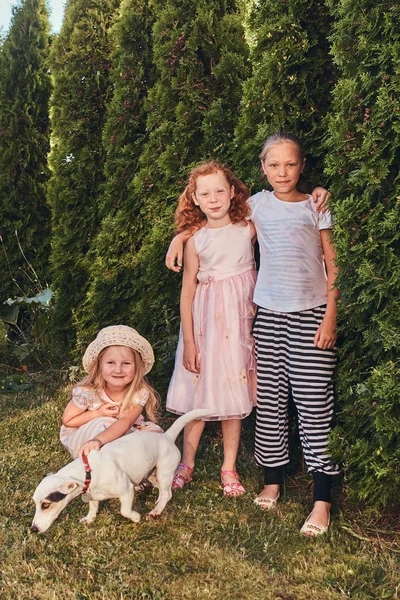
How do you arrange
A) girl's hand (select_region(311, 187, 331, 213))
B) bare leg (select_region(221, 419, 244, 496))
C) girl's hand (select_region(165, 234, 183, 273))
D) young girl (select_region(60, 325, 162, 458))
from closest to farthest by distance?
girl's hand (select_region(311, 187, 331, 213)) → young girl (select_region(60, 325, 162, 458)) → bare leg (select_region(221, 419, 244, 496)) → girl's hand (select_region(165, 234, 183, 273))

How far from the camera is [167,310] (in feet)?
16.5

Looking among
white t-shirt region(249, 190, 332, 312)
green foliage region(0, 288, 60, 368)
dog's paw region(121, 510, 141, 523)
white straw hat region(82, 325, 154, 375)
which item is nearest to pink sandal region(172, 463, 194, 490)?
dog's paw region(121, 510, 141, 523)

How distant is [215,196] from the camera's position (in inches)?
150

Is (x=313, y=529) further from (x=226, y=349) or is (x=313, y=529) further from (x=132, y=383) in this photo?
(x=132, y=383)

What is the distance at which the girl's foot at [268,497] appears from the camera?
141 inches

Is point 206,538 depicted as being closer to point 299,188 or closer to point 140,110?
point 299,188

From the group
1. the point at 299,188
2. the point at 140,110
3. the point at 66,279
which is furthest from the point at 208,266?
the point at 66,279

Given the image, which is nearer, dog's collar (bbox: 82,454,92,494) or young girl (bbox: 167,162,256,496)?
dog's collar (bbox: 82,454,92,494)

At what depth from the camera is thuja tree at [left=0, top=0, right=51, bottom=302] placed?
7613 mm

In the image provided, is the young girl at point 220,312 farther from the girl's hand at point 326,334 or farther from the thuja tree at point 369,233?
the thuja tree at point 369,233

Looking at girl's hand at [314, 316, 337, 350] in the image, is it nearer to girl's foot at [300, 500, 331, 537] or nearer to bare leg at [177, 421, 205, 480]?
girl's foot at [300, 500, 331, 537]

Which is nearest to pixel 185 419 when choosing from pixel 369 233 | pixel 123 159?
pixel 369 233

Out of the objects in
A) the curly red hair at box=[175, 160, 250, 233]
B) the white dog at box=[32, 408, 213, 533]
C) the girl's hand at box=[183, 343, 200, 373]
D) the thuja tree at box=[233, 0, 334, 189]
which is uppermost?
the thuja tree at box=[233, 0, 334, 189]

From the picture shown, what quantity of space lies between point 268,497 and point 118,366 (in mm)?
1128
